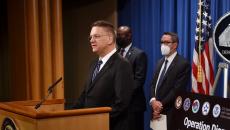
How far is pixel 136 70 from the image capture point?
14.7ft

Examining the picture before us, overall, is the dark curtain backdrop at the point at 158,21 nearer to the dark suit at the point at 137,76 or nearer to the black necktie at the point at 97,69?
the dark suit at the point at 137,76

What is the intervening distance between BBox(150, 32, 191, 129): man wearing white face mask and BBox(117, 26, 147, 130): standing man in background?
183mm

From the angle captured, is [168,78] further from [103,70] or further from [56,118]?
[56,118]

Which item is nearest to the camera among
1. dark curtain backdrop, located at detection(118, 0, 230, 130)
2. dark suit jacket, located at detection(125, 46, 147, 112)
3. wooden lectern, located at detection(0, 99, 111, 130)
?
wooden lectern, located at detection(0, 99, 111, 130)

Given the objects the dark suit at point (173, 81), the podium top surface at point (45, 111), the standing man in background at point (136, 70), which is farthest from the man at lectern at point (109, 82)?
the standing man in background at point (136, 70)

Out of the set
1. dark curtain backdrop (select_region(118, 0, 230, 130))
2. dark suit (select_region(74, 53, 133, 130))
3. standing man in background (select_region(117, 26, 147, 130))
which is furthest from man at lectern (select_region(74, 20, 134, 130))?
dark curtain backdrop (select_region(118, 0, 230, 130))

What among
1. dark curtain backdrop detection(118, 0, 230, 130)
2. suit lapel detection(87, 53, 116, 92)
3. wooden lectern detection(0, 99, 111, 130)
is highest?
dark curtain backdrop detection(118, 0, 230, 130)

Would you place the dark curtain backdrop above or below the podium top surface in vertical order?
above

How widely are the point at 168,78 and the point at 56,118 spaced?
87.7 inches

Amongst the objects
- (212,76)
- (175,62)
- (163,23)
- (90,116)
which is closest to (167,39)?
(175,62)

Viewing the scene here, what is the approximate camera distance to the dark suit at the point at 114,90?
2588mm

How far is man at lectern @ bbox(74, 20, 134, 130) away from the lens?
2596mm

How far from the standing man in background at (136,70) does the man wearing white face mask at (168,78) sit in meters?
0.18

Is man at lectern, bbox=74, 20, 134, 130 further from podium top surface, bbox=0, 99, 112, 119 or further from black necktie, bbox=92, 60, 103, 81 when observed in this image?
podium top surface, bbox=0, 99, 112, 119
